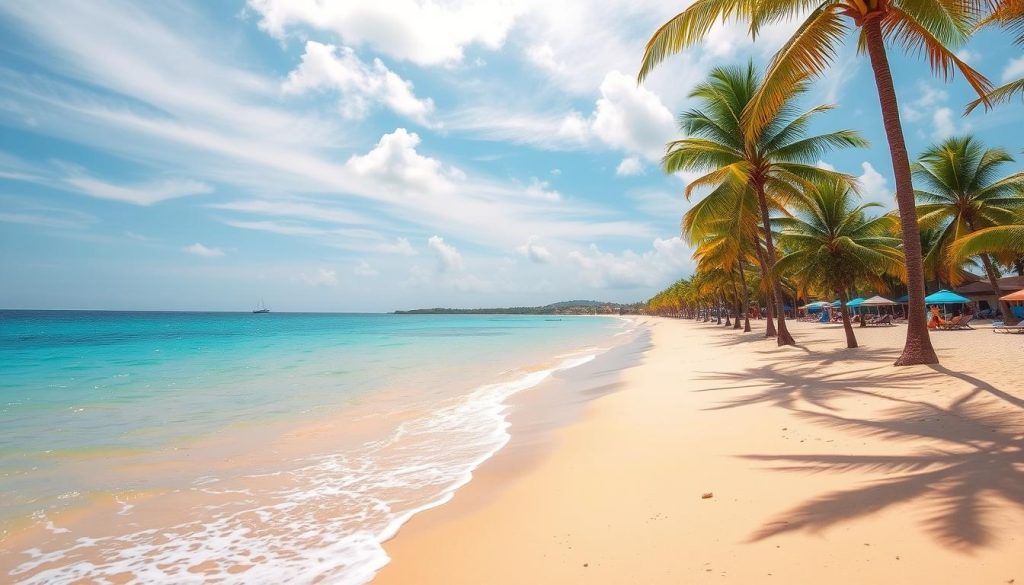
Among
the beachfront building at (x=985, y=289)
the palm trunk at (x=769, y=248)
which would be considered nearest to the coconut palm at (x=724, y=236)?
the palm trunk at (x=769, y=248)

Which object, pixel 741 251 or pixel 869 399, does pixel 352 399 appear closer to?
pixel 869 399

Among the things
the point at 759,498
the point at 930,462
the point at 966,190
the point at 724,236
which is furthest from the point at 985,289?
the point at 759,498

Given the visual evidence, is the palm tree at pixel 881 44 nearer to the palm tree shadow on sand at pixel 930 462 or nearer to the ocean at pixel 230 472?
the palm tree shadow on sand at pixel 930 462

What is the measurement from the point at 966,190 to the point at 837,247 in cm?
1335

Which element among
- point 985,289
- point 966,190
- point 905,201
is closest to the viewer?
point 905,201

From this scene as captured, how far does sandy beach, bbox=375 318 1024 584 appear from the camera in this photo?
298 centimetres

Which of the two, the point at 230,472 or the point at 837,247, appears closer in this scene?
the point at 230,472

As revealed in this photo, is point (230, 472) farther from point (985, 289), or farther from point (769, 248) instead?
point (985, 289)

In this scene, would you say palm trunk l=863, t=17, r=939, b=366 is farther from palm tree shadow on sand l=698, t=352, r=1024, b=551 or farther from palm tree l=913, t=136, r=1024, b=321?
palm tree l=913, t=136, r=1024, b=321

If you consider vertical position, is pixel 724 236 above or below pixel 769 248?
above

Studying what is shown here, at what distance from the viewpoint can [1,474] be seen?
6.79 metres

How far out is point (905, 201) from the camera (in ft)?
29.7

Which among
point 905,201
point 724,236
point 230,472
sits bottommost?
point 230,472

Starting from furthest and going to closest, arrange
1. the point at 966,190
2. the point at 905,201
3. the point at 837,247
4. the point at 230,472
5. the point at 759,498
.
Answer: the point at 966,190 < the point at 837,247 < the point at 905,201 < the point at 230,472 < the point at 759,498
